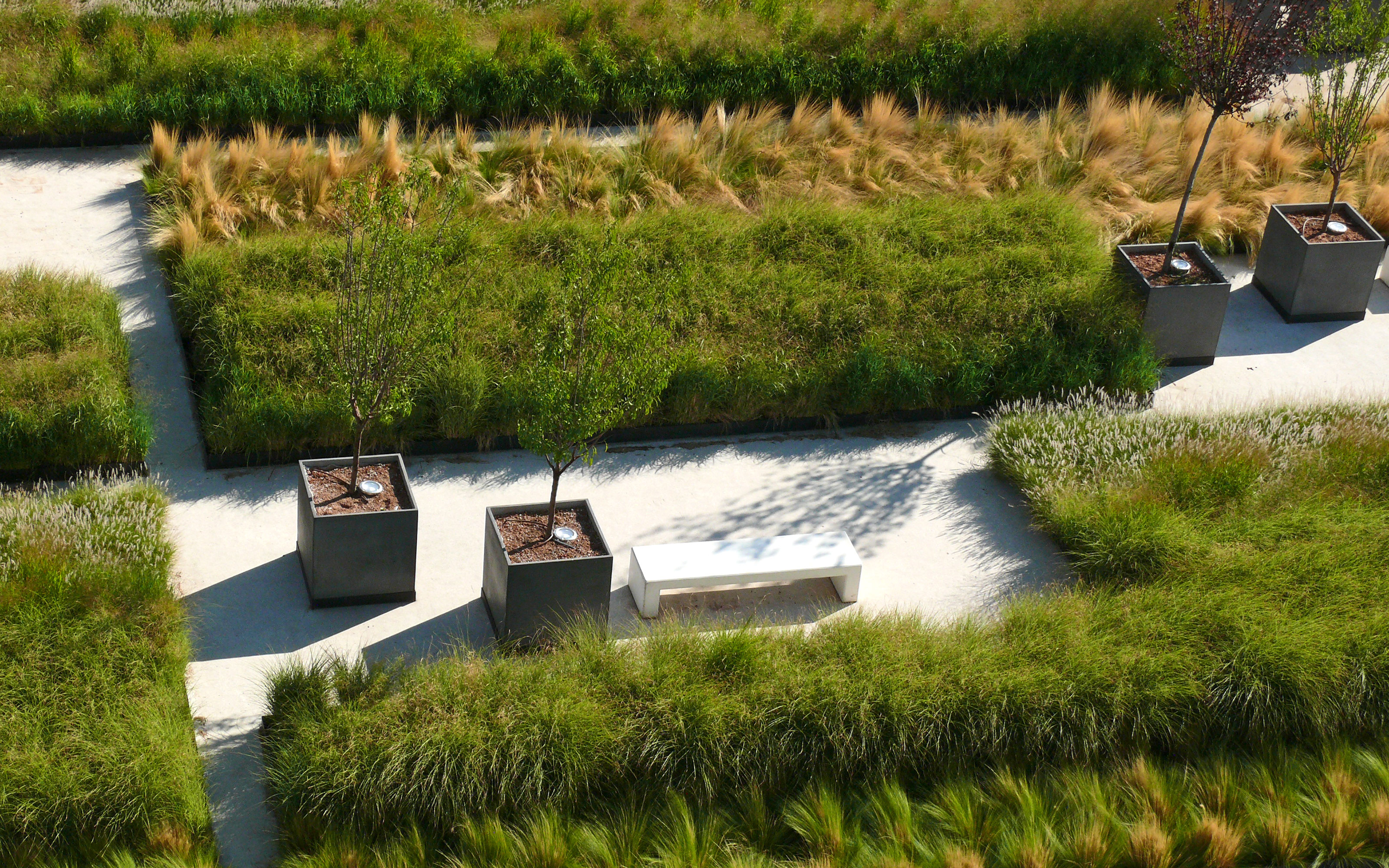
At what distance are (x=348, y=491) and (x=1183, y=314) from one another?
6.03m

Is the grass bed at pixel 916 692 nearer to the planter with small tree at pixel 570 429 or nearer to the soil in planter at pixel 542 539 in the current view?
the planter with small tree at pixel 570 429

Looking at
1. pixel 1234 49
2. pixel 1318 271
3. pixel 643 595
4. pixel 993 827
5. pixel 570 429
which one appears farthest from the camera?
pixel 1318 271

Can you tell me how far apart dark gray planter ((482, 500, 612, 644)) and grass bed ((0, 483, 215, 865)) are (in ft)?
5.18

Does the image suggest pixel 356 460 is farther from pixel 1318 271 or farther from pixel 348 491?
pixel 1318 271

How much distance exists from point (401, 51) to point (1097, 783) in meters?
8.98

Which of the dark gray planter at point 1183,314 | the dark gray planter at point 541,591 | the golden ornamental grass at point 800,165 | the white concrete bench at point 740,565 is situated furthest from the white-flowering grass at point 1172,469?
the dark gray planter at point 541,591

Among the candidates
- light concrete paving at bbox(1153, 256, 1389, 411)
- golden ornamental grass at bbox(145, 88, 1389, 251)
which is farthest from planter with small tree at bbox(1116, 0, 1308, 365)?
golden ornamental grass at bbox(145, 88, 1389, 251)

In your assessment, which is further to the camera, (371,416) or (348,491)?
(348,491)

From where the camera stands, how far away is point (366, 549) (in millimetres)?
8148

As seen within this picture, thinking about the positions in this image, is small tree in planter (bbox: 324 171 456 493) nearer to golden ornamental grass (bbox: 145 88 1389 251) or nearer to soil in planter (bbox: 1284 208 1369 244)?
golden ornamental grass (bbox: 145 88 1389 251)

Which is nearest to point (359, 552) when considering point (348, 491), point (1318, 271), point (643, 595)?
point (348, 491)

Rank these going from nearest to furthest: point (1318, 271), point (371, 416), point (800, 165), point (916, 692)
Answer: point (916, 692) < point (371, 416) < point (1318, 271) < point (800, 165)

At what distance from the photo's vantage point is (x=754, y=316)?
413 inches

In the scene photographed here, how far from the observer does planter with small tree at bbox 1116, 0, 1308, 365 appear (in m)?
10.6
